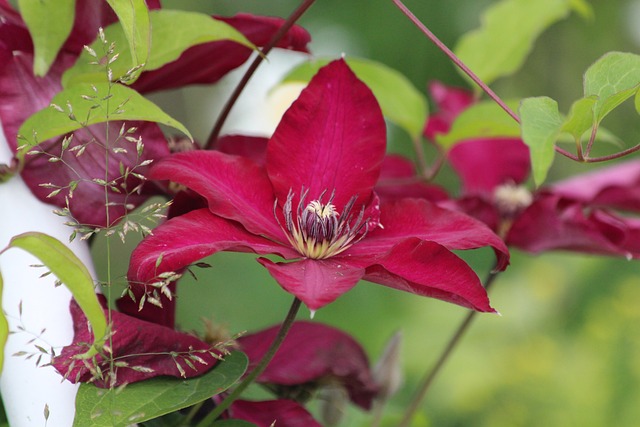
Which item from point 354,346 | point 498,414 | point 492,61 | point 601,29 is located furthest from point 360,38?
point 354,346

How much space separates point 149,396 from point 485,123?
0.65 ft

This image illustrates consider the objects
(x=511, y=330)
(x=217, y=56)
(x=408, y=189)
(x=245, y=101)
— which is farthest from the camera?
(x=245, y=101)

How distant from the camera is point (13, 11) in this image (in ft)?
1.07

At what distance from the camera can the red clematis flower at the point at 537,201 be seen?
15.5 inches

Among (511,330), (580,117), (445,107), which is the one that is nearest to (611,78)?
(580,117)

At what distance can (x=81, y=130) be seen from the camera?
31 cm

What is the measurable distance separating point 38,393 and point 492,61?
0.93 feet

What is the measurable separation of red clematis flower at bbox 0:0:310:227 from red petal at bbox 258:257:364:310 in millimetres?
59

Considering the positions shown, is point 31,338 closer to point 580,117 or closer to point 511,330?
point 580,117

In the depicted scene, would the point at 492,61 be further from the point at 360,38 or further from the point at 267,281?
the point at 360,38

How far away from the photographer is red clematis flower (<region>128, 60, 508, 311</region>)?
0.93 ft

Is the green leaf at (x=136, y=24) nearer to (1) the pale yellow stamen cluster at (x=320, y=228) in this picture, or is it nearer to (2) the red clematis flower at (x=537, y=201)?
(1) the pale yellow stamen cluster at (x=320, y=228)

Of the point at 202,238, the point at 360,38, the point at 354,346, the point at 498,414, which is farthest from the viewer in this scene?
the point at 360,38

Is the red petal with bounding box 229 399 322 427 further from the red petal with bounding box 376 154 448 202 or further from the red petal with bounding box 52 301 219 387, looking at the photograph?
the red petal with bounding box 376 154 448 202
